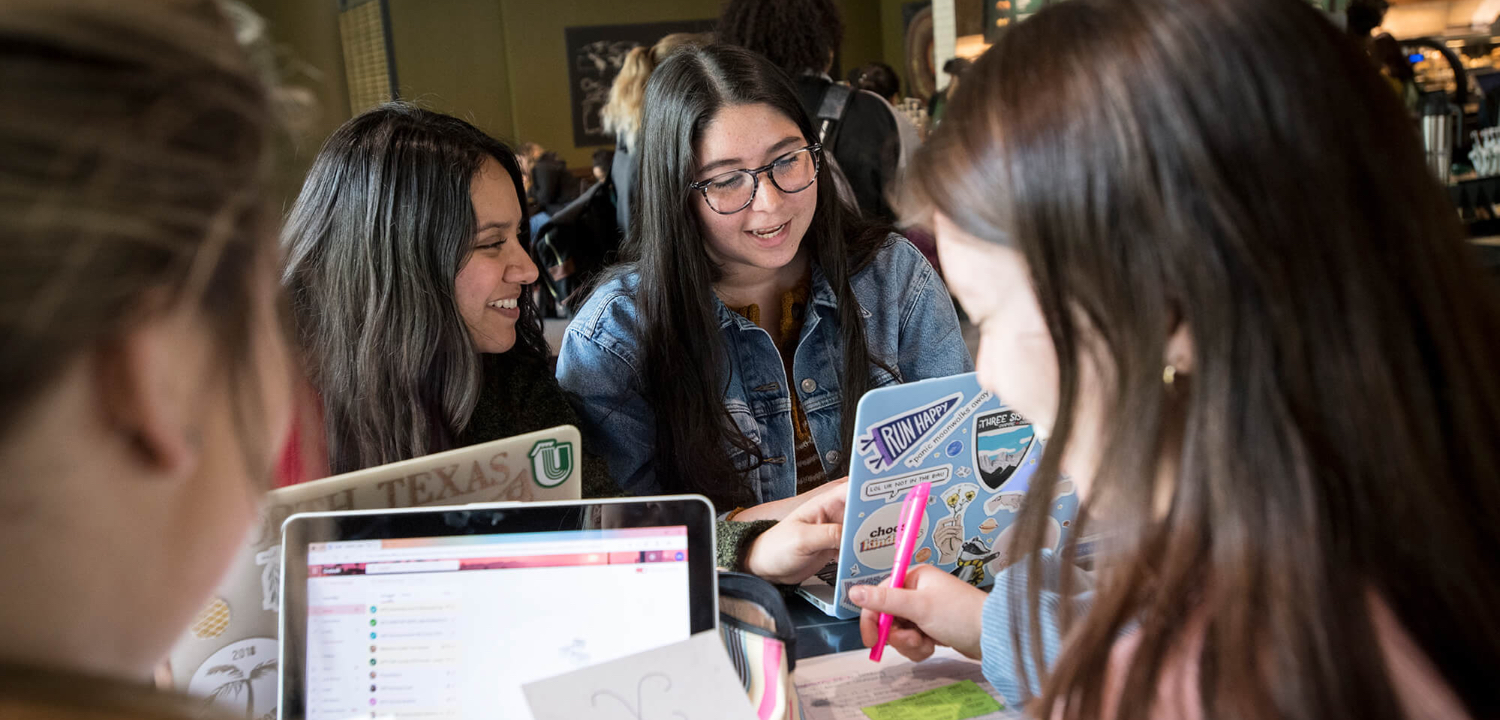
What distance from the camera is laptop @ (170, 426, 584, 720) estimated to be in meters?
0.91

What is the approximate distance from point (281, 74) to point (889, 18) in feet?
25.2

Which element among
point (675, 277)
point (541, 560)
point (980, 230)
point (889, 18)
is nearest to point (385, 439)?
Result: point (675, 277)

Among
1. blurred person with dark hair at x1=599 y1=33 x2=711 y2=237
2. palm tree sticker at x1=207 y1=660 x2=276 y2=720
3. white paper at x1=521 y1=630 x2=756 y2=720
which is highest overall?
blurred person with dark hair at x1=599 y1=33 x2=711 y2=237

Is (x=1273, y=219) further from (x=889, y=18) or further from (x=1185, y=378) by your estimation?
(x=889, y=18)

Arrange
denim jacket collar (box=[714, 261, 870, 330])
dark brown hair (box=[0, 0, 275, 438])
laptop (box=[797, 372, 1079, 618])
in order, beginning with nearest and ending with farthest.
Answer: dark brown hair (box=[0, 0, 275, 438]) → laptop (box=[797, 372, 1079, 618]) → denim jacket collar (box=[714, 261, 870, 330])

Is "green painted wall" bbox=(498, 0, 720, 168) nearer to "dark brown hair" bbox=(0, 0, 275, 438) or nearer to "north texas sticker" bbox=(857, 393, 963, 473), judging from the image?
"north texas sticker" bbox=(857, 393, 963, 473)

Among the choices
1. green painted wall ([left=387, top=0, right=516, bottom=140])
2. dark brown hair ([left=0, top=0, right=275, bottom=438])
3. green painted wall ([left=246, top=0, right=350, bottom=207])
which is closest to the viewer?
dark brown hair ([left=0, top=0, right=275, bottom=438])

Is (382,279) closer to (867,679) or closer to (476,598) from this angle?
(476,598)

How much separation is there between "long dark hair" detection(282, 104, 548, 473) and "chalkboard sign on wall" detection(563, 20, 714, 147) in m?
6.19

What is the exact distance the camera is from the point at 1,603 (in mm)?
354

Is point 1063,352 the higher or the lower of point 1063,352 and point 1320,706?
the higher

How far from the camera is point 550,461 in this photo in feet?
3.33

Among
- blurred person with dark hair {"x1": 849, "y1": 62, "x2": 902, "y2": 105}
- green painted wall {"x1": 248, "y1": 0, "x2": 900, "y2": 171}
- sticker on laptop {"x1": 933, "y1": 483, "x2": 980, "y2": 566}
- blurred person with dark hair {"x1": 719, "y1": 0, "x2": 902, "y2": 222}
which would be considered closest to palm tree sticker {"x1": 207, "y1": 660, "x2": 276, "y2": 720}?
sticker on laptop {"x1": 933, "y1": 483, "x2": 980, "y2": 566}

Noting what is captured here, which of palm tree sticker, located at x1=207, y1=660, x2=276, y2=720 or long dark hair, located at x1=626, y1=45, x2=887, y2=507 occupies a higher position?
long dark hair, located at x1=626, y1=45, x2=887, y2=507
